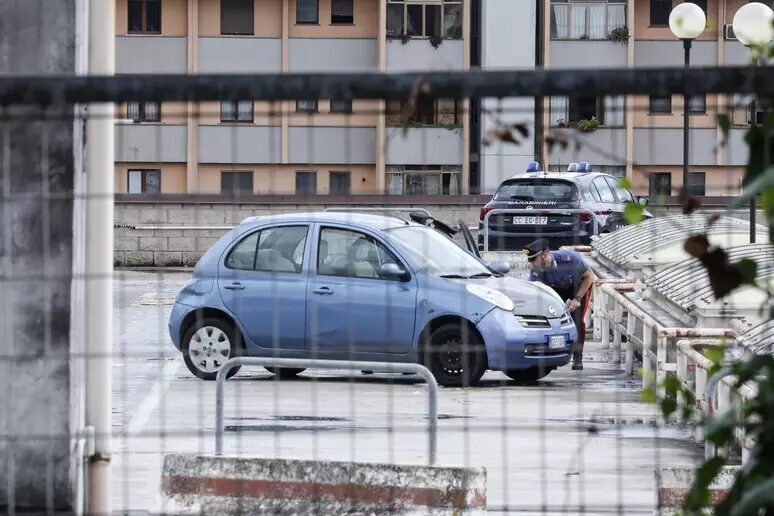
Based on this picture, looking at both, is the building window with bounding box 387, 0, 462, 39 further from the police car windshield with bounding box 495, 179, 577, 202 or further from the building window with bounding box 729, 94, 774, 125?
the building window with bounding box 729, 94, 774, 125

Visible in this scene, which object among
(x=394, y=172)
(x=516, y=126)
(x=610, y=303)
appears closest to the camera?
(x=516, y=126)

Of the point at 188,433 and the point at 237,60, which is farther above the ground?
the point at 237,60

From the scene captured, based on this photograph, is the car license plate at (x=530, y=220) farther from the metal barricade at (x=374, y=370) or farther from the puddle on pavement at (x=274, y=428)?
the metal barricade at (x=374, y=370)

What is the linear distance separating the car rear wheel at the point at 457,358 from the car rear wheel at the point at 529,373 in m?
0.48

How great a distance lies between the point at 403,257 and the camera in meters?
16.1

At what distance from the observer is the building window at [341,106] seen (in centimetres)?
453

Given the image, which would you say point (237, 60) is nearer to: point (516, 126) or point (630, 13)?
point (630, 13)

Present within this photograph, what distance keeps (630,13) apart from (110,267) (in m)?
49.2

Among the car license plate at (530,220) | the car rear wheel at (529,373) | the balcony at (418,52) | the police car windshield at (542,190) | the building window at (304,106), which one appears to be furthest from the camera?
the balcony at (418,52)

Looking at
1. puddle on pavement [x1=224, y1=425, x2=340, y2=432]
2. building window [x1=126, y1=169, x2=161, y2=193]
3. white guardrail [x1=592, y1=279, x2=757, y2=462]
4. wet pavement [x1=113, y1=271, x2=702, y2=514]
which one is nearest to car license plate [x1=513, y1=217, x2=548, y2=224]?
white guardrail [x1=592, y1=279, x2=757, y2=462]

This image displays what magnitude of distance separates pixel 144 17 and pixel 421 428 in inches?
1844

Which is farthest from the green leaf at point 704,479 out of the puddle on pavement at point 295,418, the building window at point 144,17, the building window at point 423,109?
the building window at point 144,17

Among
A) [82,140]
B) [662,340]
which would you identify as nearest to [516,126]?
[82,140]

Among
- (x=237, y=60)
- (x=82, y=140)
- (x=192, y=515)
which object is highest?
(x=237, y=60)
